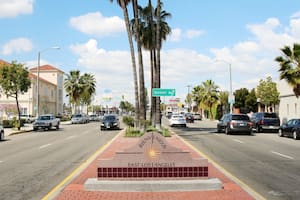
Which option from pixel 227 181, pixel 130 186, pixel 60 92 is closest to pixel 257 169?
pixel 227 181

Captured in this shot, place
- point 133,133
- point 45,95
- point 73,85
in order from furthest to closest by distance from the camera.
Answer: point 45,95 → point 73,85 → point 133,133

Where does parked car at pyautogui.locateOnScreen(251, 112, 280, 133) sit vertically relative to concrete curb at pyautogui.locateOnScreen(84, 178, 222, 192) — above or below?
above

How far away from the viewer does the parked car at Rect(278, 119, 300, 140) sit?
27.5m

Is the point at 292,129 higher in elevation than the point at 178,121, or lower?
lower

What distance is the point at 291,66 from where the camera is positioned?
33031mm

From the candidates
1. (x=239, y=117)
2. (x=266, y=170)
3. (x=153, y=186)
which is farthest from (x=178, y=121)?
(x=153, y=186)

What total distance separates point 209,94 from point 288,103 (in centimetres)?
4135

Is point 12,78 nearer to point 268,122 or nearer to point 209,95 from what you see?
point 268,122

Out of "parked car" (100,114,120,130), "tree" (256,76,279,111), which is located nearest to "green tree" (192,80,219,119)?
"tree" (256,76,279,111)

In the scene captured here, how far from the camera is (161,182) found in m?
9.26

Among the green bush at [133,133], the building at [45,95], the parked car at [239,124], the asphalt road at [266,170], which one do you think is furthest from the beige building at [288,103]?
the building at [45,95]

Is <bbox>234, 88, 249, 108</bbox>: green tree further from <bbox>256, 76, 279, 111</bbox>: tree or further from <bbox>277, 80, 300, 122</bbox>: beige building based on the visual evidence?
<bbox>277, 80, 300, 122</bbox>: beige building

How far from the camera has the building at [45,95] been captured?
8081 cm

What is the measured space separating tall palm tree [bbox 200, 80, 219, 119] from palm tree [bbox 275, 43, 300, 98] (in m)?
53.0
